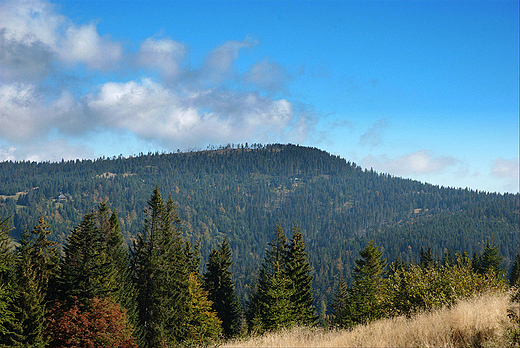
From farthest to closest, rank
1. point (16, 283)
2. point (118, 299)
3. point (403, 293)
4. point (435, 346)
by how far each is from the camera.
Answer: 1. point (118, 299)
2. point (16, 283)
3. point (403, 293)
4. point (435, 346)

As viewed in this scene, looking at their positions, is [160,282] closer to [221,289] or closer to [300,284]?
[221,289]

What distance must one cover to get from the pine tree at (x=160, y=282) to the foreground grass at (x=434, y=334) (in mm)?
31246

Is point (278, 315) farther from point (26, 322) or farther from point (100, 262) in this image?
point (26, 322)

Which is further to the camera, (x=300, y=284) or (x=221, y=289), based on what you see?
(x=221, y=289)

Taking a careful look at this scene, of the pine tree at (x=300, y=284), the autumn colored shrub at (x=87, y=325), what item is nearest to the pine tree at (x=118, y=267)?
the autumn colored shrub at (x=87, y=325)

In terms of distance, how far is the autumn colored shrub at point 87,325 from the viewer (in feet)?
97.9

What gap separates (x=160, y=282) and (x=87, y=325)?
387 inches

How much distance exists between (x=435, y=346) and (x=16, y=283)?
1180 inches

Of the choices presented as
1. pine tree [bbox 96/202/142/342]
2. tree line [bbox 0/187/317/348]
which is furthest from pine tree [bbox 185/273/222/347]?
pine tree [bbox 96/202/142/342]

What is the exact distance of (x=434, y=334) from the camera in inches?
332

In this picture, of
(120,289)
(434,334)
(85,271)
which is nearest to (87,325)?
(85,271)

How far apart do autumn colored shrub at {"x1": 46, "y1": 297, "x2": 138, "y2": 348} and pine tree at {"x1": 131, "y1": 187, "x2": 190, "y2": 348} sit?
7533 mm

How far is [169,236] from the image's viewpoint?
4147cm

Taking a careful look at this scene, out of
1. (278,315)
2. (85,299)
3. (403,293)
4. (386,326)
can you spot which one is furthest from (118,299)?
(386,326)
